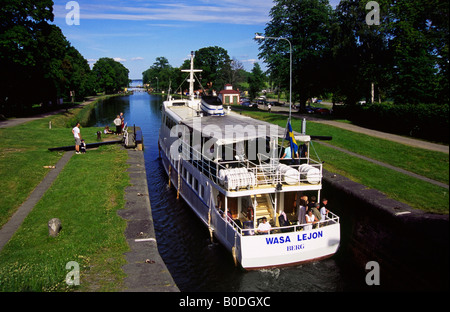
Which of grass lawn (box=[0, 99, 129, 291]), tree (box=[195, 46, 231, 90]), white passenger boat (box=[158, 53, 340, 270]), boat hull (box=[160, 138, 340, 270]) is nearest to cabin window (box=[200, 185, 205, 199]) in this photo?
white passenger boat (box=[158, 53, 340, 270])

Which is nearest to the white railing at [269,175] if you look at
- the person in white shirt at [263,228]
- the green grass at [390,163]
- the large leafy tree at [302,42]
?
the person in white shirt at [263,228]

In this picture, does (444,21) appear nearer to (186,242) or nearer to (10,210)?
(186,242)

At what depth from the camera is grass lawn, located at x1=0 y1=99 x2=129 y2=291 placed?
11.0 m

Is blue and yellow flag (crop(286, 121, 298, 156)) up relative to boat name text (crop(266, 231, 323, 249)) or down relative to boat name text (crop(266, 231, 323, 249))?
up

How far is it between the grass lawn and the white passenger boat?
4.50 m

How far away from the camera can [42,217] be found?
1593 cm

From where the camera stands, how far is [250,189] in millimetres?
15164

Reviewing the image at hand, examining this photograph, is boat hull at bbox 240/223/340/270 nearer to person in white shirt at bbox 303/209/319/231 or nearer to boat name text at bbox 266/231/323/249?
boat name text at bbox 266/231/323/249

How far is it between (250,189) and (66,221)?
28.3 feet

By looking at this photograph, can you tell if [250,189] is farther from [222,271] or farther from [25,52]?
[25,52]

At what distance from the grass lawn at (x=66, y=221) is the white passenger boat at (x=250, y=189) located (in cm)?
450

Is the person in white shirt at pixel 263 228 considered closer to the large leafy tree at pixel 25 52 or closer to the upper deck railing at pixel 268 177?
the upper deck railing at pixel 268 177

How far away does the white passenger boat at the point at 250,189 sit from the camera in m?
14.4
